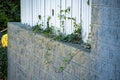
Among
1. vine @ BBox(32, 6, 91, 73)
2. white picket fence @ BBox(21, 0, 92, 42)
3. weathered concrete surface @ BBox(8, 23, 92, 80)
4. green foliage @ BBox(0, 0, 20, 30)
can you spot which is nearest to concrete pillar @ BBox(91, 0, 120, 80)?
weathered concrete surface @ BBox(8, 23, 92, 80)

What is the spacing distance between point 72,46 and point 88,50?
0.44m

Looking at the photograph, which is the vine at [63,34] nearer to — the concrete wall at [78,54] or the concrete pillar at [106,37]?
the concrete wall at [78,54]

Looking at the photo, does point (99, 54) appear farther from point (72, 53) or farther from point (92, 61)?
point (72, 53)

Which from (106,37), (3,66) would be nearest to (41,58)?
(106,37)

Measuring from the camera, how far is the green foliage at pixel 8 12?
589 inches

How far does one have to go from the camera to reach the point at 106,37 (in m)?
4.64

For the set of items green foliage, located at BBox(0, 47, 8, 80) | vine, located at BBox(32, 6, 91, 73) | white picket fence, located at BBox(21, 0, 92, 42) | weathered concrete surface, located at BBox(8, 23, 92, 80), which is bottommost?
green foliage, located at BBox(0, 47, 8, 80)

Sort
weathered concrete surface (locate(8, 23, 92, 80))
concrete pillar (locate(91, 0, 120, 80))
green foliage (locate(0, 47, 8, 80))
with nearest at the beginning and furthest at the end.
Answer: concrete pillar (locate(91, 0, 120, 80))
weathered concrete surface (locate(8, 23, 92, 80))
green foliage (locate(0, 47, 8, 80))

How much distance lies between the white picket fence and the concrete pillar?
0.88 metres

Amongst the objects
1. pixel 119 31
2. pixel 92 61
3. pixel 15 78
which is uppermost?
pixel 119 31

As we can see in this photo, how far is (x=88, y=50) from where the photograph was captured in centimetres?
531

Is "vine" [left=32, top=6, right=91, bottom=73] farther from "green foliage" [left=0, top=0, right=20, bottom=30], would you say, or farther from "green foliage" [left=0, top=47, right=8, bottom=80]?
"green foliage" [left=0, top=0, right=20, bottom=30]

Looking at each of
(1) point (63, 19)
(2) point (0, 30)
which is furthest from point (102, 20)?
(2) point (0, 30)

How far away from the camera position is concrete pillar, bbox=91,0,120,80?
14.7 feet
